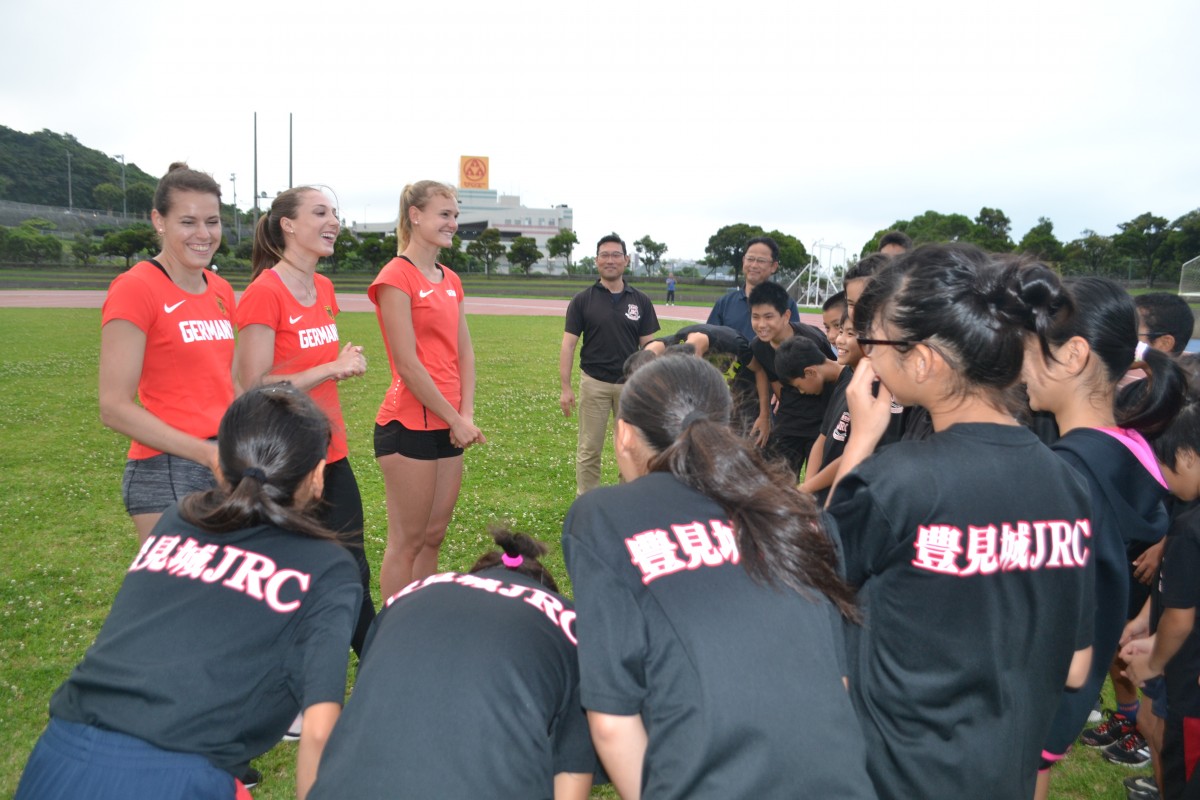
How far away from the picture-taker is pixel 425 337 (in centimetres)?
410

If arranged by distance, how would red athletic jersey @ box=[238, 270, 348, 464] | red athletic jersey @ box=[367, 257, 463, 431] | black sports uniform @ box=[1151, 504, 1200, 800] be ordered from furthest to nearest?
red athletic jersey @ box=[367, 257, 463, 431]
red athletic jersey @ box=[238, 270, 348, 464]
black sports uniform @ box=[1151, 504, 1200, 800]

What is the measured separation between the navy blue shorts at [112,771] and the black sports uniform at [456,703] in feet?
1.43

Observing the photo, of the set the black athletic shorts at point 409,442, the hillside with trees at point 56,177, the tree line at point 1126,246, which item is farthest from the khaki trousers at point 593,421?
the hillside with trees at point 56,177

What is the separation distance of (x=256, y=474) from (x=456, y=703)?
91cm

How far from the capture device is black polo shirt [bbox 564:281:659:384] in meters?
6.45

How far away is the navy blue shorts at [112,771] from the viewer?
173cm

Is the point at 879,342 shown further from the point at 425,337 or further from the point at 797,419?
the point at 797,419

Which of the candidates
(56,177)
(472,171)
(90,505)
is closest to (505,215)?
(472,171)

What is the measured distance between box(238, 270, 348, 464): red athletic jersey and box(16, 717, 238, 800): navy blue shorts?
181 centimetres

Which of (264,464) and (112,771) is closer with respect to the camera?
(112,771)

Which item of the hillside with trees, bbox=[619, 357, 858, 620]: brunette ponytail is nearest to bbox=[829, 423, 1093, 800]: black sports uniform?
bbox=[619, 357, 858, 620]: brunette ponytail

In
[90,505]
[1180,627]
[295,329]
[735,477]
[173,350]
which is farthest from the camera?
[90,505]

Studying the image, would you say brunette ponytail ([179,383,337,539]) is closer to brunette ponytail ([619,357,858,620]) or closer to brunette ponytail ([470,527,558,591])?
brunette ponytail ([470,527,558,591])

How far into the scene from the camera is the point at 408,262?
13.2 ft
